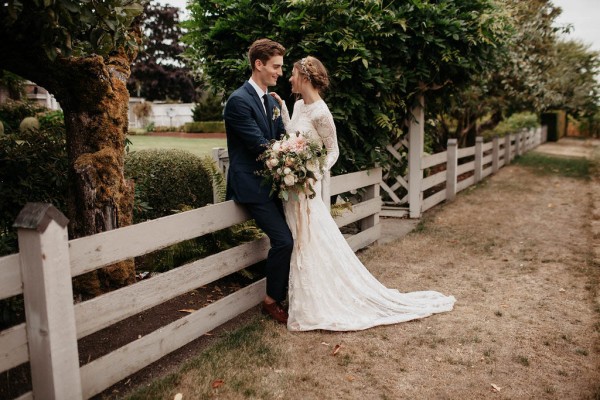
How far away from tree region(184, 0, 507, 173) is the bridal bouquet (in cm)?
231

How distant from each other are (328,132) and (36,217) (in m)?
2.76

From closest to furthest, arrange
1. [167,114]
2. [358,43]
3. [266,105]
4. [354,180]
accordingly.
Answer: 1. [266,105]
2. [358,43]
3. [354,180]
4. [167,114]

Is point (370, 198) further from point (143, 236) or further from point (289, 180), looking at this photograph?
point (143, 236)

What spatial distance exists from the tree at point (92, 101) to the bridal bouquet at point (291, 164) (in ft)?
3.98

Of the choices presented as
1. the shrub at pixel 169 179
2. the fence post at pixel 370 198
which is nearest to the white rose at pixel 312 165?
the fence post at pixel 370 198

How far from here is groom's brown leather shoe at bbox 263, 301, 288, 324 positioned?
458cm

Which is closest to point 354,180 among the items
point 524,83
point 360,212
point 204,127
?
point 360,212

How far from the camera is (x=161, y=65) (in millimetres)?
42906

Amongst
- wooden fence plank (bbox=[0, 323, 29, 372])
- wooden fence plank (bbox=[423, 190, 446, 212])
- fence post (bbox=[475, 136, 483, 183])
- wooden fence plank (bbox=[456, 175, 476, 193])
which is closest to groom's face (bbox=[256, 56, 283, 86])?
wooden fence plank (bbox=[0, 323, 29, 372])

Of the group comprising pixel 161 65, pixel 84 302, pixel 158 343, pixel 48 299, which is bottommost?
pixel 158 343

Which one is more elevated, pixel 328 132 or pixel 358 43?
pixel 358 43

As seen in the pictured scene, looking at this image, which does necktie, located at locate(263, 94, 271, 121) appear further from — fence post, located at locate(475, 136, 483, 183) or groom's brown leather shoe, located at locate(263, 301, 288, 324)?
fence post, located at locate(475, 136, 483, 183)

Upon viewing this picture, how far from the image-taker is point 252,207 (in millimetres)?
4441

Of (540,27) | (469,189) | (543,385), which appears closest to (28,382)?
(543,385)
